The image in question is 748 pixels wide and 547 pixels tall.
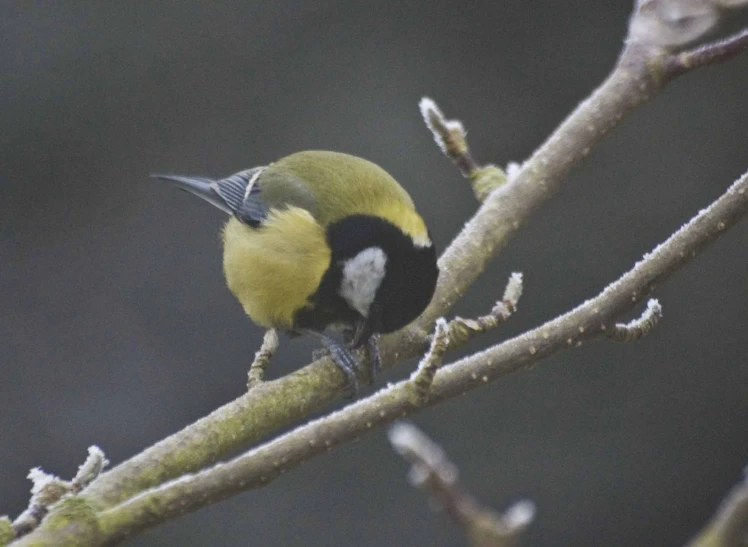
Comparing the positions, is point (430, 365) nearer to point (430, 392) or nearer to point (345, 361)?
point (430, 392)

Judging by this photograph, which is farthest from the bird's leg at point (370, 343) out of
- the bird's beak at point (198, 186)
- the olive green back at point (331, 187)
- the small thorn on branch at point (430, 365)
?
the bird's beak at point (198, 186)

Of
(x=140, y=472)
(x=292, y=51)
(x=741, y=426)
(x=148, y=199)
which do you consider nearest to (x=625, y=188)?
(x=741, y=426)

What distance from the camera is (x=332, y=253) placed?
2.03 meters

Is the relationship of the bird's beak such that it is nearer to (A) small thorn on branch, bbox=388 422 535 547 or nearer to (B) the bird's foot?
(B) the bird's foot

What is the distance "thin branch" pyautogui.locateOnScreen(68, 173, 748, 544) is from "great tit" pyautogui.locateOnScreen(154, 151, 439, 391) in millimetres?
422

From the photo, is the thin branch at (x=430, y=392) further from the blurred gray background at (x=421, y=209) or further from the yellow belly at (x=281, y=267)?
the blurred gray background at (x=421, y=209)

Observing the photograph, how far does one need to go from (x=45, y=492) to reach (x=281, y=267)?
104 centimetres

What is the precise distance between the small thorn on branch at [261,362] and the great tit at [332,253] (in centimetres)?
12

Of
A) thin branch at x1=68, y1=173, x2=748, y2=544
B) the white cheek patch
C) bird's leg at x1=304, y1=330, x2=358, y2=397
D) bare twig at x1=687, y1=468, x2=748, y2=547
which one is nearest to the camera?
bare twig at x1=687, y1=468, x2=748, y2=547

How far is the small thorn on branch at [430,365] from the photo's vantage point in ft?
3.29

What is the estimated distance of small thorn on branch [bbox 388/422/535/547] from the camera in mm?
472

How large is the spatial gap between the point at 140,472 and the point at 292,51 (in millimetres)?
2708

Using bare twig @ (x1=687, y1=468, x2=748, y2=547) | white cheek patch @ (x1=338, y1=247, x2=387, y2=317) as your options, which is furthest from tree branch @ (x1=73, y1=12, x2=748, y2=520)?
bare twig @ (x1=687, y1=468, x2=748, y2=547)

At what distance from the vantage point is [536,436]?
3.43 meters
